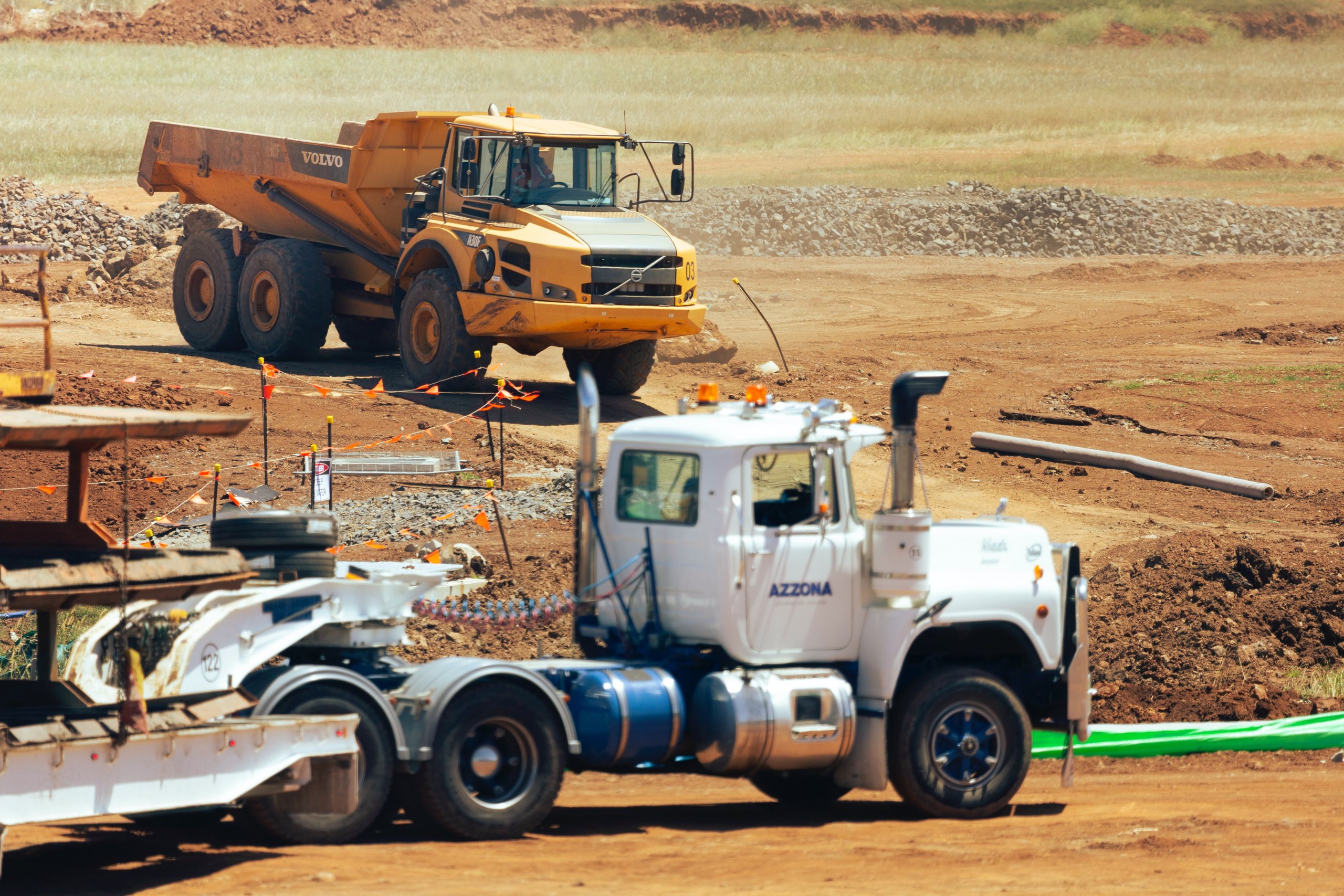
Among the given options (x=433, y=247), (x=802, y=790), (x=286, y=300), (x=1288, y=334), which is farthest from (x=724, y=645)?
(x=1288, y=334)

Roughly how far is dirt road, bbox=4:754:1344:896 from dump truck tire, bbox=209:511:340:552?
5.05 feet

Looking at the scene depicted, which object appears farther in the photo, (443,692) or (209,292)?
(209,292)

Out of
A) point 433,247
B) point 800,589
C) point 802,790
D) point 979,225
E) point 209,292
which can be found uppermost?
point 979,225

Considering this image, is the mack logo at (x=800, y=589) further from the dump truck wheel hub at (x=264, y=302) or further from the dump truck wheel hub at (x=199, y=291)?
the dump truck wheel hub at (x=199, y=291)

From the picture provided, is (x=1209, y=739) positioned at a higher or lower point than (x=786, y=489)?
lower

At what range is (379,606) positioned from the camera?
9664 mm

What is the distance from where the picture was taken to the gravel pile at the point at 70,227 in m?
35.2

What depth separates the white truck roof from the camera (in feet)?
32.6

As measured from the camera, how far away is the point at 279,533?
9.65 meters

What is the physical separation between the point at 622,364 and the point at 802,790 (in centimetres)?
1203

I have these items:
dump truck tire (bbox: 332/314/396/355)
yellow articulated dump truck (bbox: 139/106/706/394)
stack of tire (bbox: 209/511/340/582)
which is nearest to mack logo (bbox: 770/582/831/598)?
stack of tire (bbox: 209/511/340/582)

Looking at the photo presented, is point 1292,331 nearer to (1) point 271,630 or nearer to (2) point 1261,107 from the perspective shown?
(1) point 271,630

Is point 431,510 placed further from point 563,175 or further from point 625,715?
point 625,715

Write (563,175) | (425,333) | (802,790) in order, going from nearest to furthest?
(802,790) → (563,175) → (425,333)
